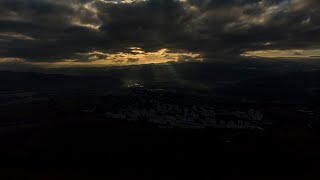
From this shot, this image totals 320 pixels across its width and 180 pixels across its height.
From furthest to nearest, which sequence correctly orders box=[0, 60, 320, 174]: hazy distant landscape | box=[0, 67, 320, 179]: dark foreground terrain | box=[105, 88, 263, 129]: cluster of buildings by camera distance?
box=[105, 88, 263, 129]: cluster of buildings → box=[0, 60, 320, 174]: hazy distant landscape → box=[0, 67, 320, 179]: dark foreground terrain

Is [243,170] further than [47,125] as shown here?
No

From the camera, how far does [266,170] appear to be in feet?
229

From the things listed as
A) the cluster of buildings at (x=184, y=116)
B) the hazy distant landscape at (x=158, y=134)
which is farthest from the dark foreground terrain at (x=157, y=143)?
the cluster of buildings at (x=184, y=116)

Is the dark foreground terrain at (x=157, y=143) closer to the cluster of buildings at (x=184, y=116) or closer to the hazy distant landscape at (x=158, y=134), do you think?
the hazy distant landscape at (x=158, y=134)

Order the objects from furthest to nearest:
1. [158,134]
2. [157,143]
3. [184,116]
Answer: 1. [184,116]
2. [158,134]
3. [157,143]

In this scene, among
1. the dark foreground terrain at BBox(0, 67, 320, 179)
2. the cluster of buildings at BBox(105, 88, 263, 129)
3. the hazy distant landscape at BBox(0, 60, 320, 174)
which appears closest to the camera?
the dark foreground terrain at BBox(0, 67, 320, 179)

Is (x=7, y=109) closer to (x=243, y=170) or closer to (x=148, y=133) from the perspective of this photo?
(x=148, y=133)

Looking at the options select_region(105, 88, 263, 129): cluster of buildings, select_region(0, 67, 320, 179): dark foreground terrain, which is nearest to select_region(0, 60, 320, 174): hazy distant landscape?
select_region(105, 88, 263, 129): cluster of buildings

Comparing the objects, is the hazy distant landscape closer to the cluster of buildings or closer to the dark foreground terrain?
the cluster of buildings

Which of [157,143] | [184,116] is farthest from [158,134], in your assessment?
[184,116]

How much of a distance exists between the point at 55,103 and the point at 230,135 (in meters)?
104

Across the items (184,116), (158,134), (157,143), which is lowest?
(157,143)

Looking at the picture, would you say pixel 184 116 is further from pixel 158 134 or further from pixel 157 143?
pixel 157 143

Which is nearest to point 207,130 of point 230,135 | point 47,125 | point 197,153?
point 230,135
